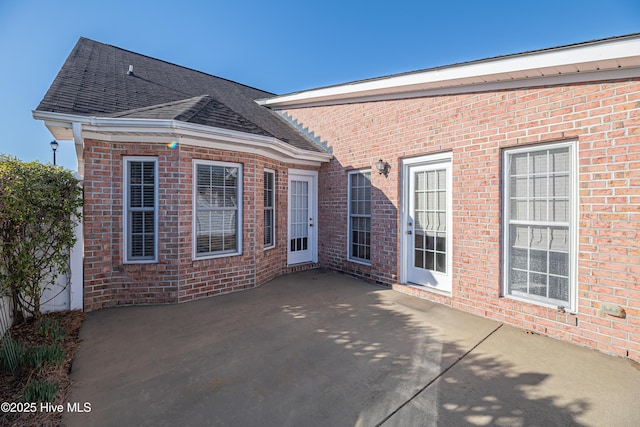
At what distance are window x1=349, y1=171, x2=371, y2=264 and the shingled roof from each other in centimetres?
161

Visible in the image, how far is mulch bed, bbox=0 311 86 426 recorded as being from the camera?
2342mm

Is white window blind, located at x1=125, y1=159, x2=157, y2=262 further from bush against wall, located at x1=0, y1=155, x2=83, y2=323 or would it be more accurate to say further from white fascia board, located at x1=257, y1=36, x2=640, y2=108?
white fascia board, located at x1=257, y1=36, x2=640, y2=108

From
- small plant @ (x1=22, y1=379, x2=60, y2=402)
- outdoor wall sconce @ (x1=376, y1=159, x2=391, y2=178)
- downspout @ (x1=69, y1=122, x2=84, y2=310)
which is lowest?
small plant @ (x1=22, y1=379, x2=60, y2=402)

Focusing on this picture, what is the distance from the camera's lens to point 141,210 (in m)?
5.22

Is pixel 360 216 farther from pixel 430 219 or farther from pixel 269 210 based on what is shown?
pixel 269 210

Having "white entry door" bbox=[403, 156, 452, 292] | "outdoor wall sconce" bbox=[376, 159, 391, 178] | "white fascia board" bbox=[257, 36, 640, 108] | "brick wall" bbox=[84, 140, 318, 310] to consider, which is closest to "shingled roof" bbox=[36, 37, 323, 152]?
"brick wall" bbox=[84, 140, 318, 310]

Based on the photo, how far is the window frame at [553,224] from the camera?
3.81 m

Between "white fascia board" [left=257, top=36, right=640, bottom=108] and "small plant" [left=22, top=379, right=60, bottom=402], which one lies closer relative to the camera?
"small plant" [left=22, top=379, right=60, bottom=402]

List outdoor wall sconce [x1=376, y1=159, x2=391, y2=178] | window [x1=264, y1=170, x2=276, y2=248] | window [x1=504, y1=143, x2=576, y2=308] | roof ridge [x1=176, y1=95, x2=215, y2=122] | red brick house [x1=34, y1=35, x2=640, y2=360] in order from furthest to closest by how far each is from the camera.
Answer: window [x1=264, y1=170, x2=276, y2=248]
outdoor wall sconce [x1=376, y1=159, x2=391, y2=178]
roof ridge [x1=176, y1=95, x2=215, y2=122]
window [x1=504, y1=143, x2=576, y2=308]
red brick house [x1=34, y1=35, x2=640, y2=360]

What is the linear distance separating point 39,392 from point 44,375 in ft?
1.53

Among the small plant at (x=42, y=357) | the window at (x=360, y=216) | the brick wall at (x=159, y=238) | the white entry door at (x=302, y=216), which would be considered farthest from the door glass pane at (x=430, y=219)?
the small plant at (x=42, y=357)

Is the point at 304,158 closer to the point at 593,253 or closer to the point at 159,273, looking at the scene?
the point at 159,273

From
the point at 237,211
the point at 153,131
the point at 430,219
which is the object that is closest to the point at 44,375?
the point at 153,131

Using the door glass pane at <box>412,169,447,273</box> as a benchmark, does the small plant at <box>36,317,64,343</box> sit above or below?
below
